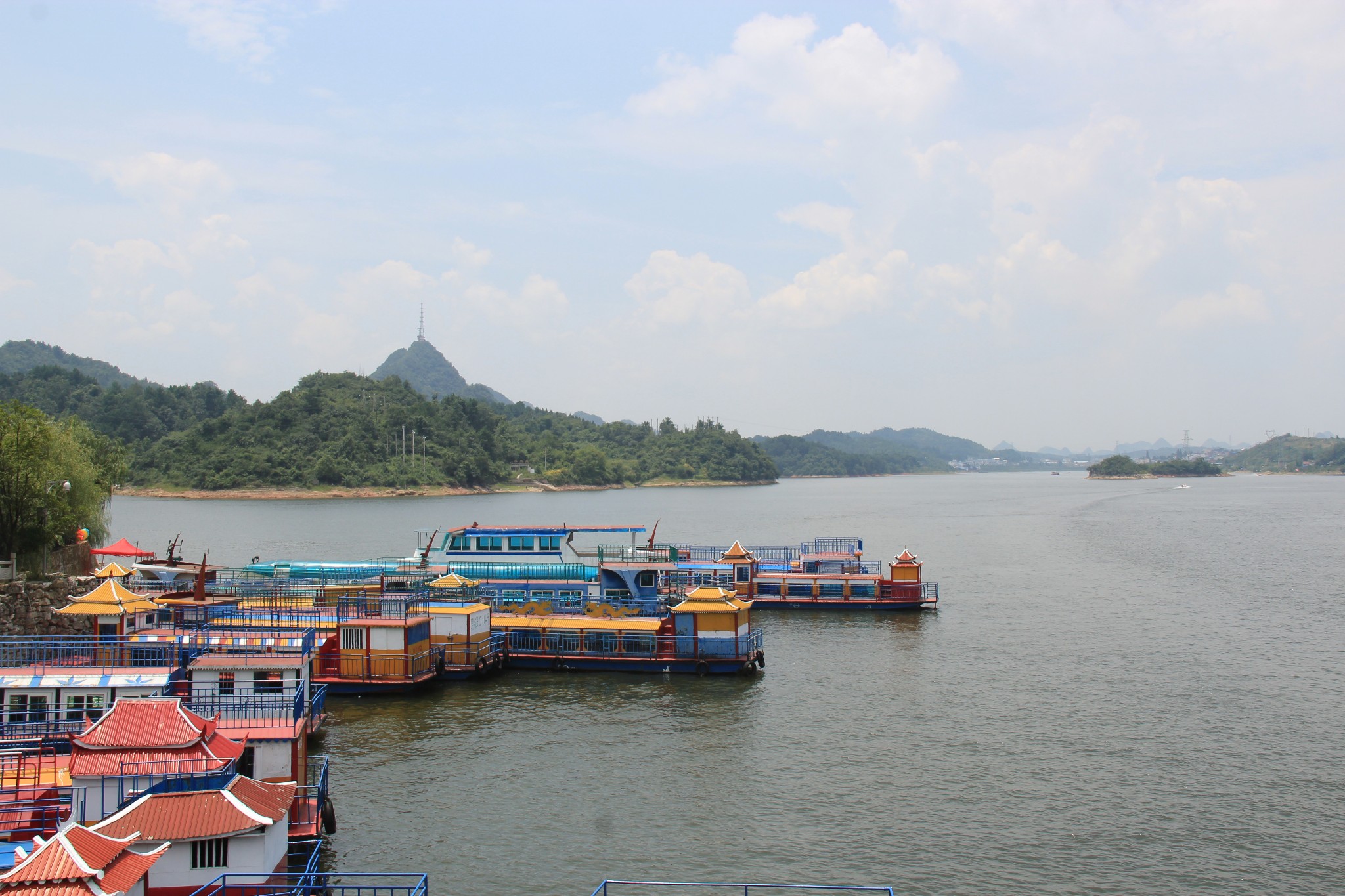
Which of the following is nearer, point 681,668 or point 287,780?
point 287,780

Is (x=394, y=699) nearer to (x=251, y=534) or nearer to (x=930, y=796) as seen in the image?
(x=930, y=796)

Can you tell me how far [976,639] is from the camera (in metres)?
56.9

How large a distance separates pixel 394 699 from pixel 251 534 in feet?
308

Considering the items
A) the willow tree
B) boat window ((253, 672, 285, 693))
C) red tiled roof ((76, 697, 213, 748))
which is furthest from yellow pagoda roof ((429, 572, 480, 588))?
red tiled roof ((76, 697, 213, 748))

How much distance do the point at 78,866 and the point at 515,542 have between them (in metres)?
45.0

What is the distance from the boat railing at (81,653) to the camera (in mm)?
30344

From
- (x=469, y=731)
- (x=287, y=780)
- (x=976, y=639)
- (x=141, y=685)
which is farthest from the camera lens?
(x=976, y=639)

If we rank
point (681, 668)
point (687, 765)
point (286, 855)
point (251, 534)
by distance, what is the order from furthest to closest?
1. point (251, 534)
2. point (681, 668)
3. point (687, 765)
4. point (286, 855)

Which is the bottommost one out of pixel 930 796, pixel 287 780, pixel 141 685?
pixel 930 796

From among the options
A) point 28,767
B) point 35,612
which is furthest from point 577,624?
point 28,767

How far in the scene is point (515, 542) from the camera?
60.3 meters

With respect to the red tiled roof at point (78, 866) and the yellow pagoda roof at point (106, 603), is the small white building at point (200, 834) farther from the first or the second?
the yellow pagoda roof at point (106, 603)

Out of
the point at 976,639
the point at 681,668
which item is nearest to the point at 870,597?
the point at 976,639

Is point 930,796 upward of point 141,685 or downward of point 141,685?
downward
